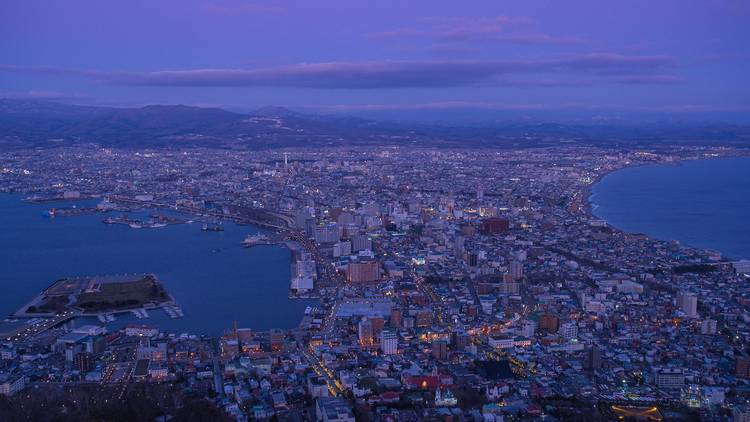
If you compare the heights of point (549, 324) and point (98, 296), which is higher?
point (549, 324)

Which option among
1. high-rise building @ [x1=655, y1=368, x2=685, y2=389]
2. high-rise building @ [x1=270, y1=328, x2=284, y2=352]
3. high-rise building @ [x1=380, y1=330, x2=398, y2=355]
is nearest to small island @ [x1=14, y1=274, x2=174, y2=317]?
high-rise building @ [x1=270, y1=328, x2=284, y2=352]

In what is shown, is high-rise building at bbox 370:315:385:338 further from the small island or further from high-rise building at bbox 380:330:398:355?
the small island

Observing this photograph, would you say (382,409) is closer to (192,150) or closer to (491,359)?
(491,359)

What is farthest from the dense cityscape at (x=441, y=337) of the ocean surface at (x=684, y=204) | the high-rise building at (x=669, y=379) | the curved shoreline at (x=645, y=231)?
the ocean surface at (x=684, y=204)

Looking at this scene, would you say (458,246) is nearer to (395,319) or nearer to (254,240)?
(254,240)

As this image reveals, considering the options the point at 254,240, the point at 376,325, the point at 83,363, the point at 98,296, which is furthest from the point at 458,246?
the point at 83,363

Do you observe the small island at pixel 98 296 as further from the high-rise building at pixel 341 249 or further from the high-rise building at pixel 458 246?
the high-rise building at pixel 458 246

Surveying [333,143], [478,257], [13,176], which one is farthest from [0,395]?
[333,143]
